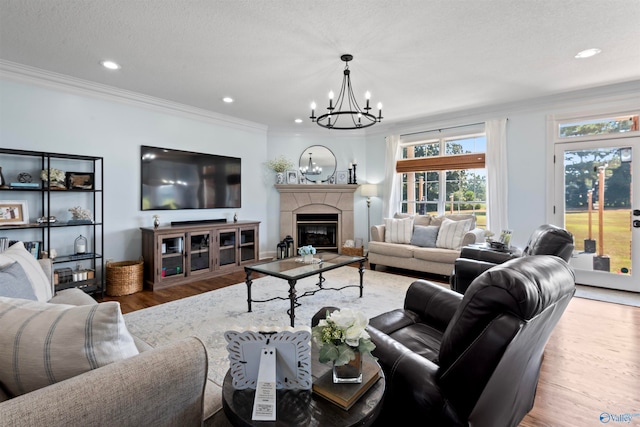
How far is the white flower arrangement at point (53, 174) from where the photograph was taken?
3316 millimetres

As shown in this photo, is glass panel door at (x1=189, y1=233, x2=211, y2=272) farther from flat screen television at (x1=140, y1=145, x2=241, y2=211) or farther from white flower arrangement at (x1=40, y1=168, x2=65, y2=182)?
white flower arrangement at (x1=40, y1=168, x2=65, y2=182)

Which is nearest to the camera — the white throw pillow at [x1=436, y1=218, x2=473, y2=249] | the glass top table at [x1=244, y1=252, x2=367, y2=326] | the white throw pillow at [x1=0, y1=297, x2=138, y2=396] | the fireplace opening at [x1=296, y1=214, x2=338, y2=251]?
the white throw pillow at [x1=0, y1=297, x2=138, y2=396]


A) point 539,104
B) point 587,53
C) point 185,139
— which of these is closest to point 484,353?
point 587,53

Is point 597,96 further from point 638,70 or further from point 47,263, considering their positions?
point 47,263

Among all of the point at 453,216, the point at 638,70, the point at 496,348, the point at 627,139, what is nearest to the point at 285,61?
the point at 496,348

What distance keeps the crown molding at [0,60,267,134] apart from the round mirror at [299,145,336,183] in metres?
1.57

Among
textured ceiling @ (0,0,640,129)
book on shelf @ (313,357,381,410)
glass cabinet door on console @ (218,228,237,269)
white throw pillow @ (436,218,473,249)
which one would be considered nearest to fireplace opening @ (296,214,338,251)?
glass cabinet door on console @ (218,228,237,269)

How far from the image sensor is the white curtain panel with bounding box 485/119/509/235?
467cm

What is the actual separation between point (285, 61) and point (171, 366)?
3028 millimetres

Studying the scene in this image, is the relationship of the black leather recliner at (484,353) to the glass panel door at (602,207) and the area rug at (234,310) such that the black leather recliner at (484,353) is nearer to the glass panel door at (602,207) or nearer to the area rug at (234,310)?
the area rug at (234,310)

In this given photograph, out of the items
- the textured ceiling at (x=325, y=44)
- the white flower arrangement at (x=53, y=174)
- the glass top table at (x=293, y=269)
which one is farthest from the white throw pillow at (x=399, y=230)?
the white flower arrangement at (x=53, y=174)

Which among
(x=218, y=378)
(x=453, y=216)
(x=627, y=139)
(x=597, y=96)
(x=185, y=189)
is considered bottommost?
(x=218, y=378)

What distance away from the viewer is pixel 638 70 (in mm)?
3398

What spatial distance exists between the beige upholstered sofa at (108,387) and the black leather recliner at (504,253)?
95.3 inches
